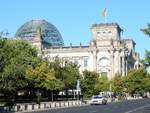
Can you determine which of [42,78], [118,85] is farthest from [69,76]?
[118,85]

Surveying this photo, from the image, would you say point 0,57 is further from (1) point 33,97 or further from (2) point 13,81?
(1) point 33,97

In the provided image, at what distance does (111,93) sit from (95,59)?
5167cm

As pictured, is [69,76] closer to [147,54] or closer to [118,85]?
[118,85]

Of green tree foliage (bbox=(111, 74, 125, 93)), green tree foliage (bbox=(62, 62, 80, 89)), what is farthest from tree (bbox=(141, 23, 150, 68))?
green tree foliage (bbox=(111, 74, 125, 93))

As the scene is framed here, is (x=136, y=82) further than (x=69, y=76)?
Yes

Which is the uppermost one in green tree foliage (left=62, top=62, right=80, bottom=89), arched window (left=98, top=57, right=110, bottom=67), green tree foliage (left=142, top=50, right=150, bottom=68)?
arched window (left=98, top=57, right=110, bottom=67)

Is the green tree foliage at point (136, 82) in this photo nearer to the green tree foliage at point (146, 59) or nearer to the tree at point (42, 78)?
the tree at point (42, 78)

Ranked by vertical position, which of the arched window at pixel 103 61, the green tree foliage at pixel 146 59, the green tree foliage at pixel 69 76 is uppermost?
the arched window at pixel 103 61

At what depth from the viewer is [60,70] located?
3922 inches

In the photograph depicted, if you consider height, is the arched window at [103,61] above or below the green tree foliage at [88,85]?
above

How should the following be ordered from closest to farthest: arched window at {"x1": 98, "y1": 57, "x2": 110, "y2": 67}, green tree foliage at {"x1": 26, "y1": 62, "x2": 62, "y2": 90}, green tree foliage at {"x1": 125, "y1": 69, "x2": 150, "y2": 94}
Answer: green tree foliage at {"x1": 26, "y1": 62, "x2": 62, "y2": 90}, green tree foliage at {"x1": 125, "y1": 69, "x2": 150, "y2": 94}, arched window at {"x1": 98, "y1": 57, "x2": 110, "y2": 67}

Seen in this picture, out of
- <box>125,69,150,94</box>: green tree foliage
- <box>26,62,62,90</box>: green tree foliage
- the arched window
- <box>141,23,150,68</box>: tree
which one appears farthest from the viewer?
the arched window

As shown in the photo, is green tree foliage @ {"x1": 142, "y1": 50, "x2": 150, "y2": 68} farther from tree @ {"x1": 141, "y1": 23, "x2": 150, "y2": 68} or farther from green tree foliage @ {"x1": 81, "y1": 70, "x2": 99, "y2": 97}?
green tree foliage @ {"x1": 81, "y1": 70, "x2": 99, "y2": 97}

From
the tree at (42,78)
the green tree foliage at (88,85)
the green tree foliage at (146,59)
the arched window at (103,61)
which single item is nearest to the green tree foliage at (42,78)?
the tree at (42,78)
